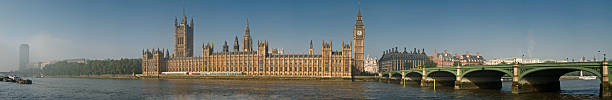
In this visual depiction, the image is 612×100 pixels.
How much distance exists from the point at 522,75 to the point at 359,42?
122025 millimetres

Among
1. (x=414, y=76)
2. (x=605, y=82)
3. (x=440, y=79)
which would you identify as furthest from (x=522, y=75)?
(x=414, y=76)

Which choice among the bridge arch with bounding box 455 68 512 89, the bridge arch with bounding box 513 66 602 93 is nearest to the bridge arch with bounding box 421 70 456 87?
the bridge arch with bounding box 455 68 512 89

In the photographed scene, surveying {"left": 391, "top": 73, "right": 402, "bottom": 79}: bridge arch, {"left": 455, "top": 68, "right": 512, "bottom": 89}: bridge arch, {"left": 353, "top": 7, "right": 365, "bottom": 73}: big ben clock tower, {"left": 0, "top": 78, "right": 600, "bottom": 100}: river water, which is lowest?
{"left": 0, "top": 78, "right": 600, "bottom": 100}: river water

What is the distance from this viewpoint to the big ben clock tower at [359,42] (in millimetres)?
180000

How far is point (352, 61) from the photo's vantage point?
573 ft

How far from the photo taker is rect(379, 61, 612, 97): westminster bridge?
52781 mm

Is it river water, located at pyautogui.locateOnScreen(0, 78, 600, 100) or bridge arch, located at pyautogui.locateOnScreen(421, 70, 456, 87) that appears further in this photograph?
bridge arch, located at pyautogui.locateOnScreen(421, 70, 456, 87)

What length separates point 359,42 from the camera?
184 metres

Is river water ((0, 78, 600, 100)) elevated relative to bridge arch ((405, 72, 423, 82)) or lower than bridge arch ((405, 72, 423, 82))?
lower

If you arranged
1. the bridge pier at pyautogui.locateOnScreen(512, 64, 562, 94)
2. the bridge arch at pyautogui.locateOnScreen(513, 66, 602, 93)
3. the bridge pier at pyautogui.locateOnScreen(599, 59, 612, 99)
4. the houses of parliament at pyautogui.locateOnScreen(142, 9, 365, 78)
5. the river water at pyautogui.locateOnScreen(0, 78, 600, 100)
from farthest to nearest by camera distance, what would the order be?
the houses of parliament at pyautogui.locateOnScreen(142, 9, 365, 78) → the river water at pyautogui.locateOnScreen(0, 78, 600, 100) → the bridge pier at pyautogui.locateOnScreen(512, 64, 562, 94) → the bridge arch at pyautogui.locateOnScreen(513, 66, 602, 93) → the bridge pier at pyautogui.locateOnScreen(599, 59, 612, 99)

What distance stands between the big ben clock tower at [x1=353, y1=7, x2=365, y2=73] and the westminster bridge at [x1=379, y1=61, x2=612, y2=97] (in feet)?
267

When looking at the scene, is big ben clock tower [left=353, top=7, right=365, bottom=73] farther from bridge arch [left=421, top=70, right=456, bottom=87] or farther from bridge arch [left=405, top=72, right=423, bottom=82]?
bridge arch [left=421, top=70, right=456, bottom=87]

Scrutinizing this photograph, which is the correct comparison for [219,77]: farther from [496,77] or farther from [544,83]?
[544,83]

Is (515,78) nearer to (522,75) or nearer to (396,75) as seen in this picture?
(522,75)
